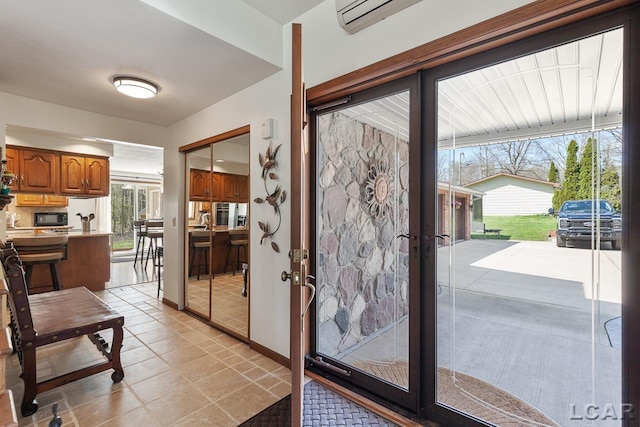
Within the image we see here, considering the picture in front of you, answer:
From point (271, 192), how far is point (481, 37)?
181 centimetres

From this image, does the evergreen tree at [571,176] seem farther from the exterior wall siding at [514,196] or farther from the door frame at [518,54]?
the door frame at [518,54]

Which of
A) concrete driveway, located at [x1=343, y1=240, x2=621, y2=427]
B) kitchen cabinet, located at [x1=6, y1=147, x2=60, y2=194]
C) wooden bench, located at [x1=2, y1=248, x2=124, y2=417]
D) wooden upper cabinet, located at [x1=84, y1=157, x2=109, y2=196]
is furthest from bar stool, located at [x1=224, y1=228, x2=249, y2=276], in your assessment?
kitchen cabinet, located at [x1=6, y1=147, x2=60, y2=194]

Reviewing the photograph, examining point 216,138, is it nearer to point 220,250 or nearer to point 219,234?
point 219,234

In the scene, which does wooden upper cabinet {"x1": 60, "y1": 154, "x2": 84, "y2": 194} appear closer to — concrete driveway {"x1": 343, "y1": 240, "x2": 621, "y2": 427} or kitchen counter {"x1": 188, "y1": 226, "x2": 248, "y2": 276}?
kitchen counter {"x1": 188, "y1": 226, "x2": 248, "y2": 276}

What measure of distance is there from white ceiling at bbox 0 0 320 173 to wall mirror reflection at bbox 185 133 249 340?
67cm

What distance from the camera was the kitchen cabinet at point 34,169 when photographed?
460 centimetres

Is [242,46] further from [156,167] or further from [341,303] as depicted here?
[156,167]

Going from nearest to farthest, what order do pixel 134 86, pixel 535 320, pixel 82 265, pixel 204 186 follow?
1. pixel 535 320
2. pixel 134 86
3. pixel 204 186
4. pixel 82 265

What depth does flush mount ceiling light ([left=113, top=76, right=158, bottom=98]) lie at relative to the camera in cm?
258

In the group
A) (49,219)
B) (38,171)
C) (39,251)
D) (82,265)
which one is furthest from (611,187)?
(49,219)

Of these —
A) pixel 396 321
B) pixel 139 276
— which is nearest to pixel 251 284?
pixel 396 321

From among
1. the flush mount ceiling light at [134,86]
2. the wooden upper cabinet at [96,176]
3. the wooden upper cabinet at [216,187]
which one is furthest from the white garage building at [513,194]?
the wooden upper cabinet at [96,176]

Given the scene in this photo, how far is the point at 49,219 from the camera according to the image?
254 inches

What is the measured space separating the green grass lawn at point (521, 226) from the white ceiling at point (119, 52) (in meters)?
2.00
